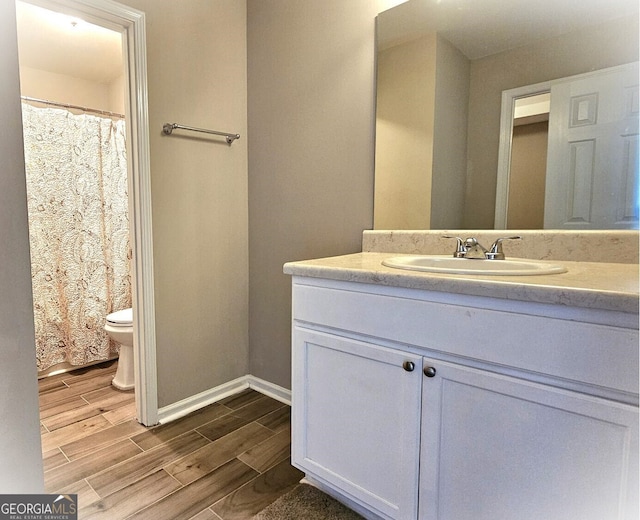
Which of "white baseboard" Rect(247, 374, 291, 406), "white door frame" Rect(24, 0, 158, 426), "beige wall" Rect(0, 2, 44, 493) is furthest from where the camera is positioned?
"white baseboard" Rect(247, 374, 291, 406)

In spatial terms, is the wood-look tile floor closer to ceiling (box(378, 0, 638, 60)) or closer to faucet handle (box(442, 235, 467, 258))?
faucet handle (box(442, 235, 467, 258))

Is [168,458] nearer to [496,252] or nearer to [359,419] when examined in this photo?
[359,419]

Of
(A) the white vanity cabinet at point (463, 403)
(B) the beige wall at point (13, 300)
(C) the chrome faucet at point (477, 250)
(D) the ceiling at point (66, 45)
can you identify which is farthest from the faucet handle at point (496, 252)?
(D) the ceiling at point (66, 45)

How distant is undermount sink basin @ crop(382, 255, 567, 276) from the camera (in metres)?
1.01

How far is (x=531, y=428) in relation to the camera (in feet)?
2.83

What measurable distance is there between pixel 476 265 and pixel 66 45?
3.02 metres

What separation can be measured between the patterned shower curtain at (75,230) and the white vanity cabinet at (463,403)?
2009 millimetres

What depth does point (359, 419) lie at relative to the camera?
3.84 feet

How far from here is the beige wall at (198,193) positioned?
71.5 inches

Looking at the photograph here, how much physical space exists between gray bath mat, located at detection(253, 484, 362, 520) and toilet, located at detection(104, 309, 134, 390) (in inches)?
54.9

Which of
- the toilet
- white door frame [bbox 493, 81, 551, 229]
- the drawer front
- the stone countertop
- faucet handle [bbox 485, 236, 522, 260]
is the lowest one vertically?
the toilet

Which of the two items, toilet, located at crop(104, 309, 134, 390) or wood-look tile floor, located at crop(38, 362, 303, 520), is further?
toilet, located at crop(104, 309, 134, 390)

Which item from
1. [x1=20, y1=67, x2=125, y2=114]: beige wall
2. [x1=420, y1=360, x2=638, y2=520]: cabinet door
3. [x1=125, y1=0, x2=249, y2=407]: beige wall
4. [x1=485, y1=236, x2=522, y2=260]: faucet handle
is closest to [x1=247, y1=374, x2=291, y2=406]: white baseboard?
[x1=125, y1=0, x2=249, y2=407]: beige wall


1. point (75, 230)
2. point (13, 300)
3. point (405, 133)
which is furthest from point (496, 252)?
point (75, 230)
